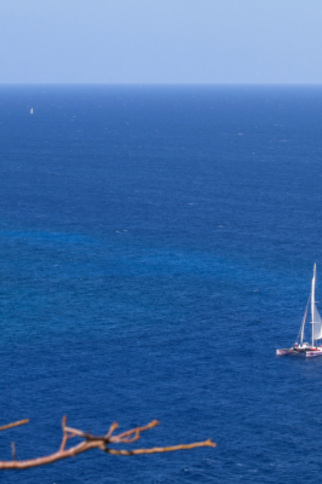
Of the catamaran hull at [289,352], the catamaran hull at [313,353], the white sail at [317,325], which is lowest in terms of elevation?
the catamaran hull at [313,353]

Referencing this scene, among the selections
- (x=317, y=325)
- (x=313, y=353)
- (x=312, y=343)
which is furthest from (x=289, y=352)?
(x=317, y=325)

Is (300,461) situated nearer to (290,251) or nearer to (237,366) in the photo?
(237,366)

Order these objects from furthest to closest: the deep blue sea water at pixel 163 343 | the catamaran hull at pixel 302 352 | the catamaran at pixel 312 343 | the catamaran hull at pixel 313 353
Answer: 1. the catamaran hull at pixel 313 353
2. the catamaran at pixel 312 343
3. the catamaran hull at pixel 302 352
4. the deep blue sea water at pixel 163 343

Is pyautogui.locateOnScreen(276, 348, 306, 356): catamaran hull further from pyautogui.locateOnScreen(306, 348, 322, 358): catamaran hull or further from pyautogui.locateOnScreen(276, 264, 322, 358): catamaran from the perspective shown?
pyautogui.locateOnScreen(306, 348, 322, 358): catamaran hull

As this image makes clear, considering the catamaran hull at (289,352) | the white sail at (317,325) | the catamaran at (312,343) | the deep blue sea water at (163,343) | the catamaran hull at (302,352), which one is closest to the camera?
the deep blue sea water at (163,343)

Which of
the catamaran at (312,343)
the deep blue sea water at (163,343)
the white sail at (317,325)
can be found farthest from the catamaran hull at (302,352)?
the white sail at (317,325)

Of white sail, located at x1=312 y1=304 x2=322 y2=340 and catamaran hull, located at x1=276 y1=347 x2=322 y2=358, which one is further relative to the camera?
white sail, located at x1=312 y1=304 x2=322 y2=340

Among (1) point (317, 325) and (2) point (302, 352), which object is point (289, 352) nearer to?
(2) point (302, 352)

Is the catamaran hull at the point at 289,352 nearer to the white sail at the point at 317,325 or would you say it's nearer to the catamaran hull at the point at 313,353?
the catamaran hull at the point at 313,353

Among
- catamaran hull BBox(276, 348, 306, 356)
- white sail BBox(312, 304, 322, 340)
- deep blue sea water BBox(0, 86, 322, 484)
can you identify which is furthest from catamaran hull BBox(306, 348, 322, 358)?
white sail BBox(312, 304, 322, 340)

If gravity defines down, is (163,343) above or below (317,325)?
below

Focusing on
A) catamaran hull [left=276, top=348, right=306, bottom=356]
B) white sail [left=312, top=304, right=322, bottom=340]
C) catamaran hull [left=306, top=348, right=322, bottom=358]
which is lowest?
catamaran hull [left=306, top=348, right=322, bottom=358]

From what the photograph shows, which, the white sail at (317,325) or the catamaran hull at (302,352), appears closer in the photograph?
the catamaran hull at (302,352)
